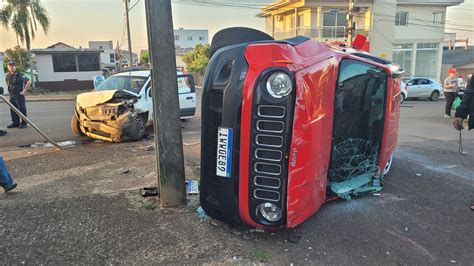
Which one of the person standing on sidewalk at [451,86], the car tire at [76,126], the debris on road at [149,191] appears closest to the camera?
the debris on road at [149,191]

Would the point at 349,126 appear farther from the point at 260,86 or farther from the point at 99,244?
the point at 99,244

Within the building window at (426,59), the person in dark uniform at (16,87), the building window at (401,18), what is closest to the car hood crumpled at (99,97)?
the person in dark uniform at (16,87)

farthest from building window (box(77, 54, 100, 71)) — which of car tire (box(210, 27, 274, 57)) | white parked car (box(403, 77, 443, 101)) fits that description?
car tire (box(210, 27, 274, 57))

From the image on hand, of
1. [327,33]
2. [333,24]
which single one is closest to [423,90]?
[327,33]

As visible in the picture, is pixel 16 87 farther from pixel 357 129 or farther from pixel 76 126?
pixel 357 129

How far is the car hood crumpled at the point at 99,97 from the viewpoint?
7734 millimetres

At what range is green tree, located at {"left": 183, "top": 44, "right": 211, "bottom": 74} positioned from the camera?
1655 inches

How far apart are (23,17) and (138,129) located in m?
26.7

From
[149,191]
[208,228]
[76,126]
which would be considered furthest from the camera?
[76,126]

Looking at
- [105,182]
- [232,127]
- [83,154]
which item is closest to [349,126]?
[232,127]

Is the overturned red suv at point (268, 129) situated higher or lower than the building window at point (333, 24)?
lower

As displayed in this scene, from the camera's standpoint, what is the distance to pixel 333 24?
3084cm

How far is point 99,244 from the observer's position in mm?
3016

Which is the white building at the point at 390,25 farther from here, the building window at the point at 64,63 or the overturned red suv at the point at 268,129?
the overturned red suv at the point at 268,129
